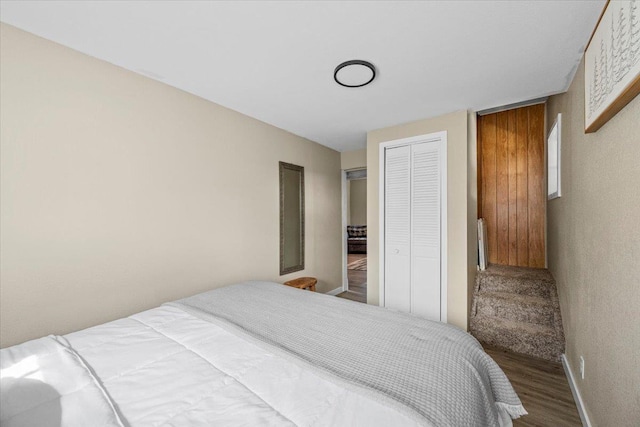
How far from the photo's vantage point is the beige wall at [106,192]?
1.52 metres

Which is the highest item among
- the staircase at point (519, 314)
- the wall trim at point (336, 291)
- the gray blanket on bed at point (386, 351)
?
the gray blanket on bed at point (386, 351)

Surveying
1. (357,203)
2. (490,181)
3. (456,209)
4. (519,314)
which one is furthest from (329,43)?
(357,203)

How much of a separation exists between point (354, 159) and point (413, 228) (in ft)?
5.71

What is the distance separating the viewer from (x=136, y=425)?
78 centimetres

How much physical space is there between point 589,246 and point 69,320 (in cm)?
327

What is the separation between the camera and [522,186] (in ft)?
11.4

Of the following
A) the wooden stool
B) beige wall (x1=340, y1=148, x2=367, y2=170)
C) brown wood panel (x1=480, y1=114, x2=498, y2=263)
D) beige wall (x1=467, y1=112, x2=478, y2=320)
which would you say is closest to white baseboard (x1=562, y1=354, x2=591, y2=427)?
beige wall (x1=467, y1=112, x2=478, y2=320)

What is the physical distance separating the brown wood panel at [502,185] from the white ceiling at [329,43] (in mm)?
1338

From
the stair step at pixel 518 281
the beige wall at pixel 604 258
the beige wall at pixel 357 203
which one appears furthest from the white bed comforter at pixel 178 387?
the beige wall at pixel 357 203

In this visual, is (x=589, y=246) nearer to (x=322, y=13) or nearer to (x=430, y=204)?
(x=430, y=204)

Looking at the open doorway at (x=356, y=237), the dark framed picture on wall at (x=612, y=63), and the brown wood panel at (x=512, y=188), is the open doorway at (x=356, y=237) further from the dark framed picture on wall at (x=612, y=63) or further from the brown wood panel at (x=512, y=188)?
the dark framed picture on wall at (x=612, y=63)

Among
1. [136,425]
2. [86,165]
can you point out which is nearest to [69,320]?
[86,165]

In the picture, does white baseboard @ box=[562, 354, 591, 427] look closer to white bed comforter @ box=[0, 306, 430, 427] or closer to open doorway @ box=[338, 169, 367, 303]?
white bed comforter @ box=[0, 306, 430, 427]

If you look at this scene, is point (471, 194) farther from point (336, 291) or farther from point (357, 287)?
point (357, 287)
